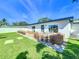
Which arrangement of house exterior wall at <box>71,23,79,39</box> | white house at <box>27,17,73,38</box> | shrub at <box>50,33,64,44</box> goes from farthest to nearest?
white house at <box>27,17,73,38</box> → house exterior wall at <box>71,23,79,39</box> → shrub at <box>50,33,64,44</box>

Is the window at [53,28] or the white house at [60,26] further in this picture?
the window at [53,28]

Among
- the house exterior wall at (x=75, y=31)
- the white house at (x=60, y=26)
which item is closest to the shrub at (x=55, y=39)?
the white house at (x=60, y=26)

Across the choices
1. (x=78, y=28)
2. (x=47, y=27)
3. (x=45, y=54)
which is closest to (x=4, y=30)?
(x=47, y=27)

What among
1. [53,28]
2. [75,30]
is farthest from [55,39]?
[53,28]

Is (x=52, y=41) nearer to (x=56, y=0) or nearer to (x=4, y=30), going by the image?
(x=56, y=0)

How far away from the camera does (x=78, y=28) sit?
19.0m

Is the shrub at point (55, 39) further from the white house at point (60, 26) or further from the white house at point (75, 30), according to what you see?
the white house at point (75, 30)

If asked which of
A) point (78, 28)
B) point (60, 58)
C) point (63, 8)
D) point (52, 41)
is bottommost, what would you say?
point (60, 58)

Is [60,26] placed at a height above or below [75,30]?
above

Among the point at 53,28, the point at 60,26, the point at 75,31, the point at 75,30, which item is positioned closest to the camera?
the point at 75,31

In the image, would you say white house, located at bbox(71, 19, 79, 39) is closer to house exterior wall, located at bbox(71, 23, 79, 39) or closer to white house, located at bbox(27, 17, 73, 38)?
house exterior wall, located at bbox(71, 23, 79, 39)

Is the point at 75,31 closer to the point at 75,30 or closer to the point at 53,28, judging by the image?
the point at 75,30

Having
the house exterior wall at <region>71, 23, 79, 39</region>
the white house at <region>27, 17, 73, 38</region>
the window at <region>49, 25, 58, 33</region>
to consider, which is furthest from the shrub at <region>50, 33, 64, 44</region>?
the window at <region>49, 25, 58, 33</region>

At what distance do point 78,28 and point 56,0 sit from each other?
11.2 m
